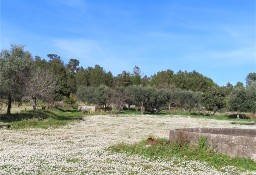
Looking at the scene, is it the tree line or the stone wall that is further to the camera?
the tree line

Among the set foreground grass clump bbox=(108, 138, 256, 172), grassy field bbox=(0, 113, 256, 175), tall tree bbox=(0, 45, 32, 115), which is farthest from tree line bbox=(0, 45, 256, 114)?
foreground grass clump bbox=(108, 138, 256, 172)

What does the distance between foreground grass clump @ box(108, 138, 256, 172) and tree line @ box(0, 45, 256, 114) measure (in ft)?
89.4

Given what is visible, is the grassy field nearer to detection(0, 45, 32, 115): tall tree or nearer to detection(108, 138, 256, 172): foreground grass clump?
detection(108, 138, 256, 172): foreground grass clump

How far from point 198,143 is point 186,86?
134 metres

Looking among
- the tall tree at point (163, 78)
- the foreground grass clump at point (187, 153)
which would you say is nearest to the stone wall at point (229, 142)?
the foreground grass clump at point (187, 153)

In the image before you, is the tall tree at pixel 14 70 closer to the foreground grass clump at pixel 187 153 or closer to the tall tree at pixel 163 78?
the foreground grass clump at pixel 187 153

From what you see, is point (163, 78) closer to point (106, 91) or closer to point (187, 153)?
point (106, 91)

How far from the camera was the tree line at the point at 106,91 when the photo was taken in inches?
1902

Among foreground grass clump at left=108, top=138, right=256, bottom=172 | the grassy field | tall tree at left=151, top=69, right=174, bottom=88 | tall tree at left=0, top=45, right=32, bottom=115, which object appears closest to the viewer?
the grassy field

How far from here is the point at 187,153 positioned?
2173 cm

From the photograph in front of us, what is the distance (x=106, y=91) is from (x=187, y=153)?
7999cm

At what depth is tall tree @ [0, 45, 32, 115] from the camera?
46.0 metres

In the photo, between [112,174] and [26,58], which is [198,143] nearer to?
[112,174]

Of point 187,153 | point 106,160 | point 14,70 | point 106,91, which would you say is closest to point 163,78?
point 106,91
